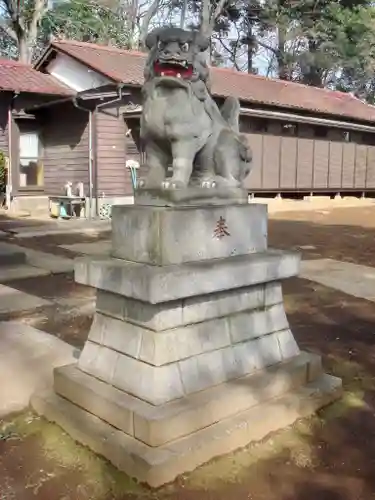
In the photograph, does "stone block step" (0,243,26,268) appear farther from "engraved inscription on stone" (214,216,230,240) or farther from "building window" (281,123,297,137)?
"building window" (281,123,297,137)

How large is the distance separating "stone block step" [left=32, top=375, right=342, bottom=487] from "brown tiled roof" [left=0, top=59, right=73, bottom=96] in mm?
13981

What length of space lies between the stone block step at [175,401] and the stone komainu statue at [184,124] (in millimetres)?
1210

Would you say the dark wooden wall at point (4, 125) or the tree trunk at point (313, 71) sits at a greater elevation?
the tree trunk at point (313, 71)

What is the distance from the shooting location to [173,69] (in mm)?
3162

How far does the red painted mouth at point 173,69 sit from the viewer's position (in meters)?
3.15

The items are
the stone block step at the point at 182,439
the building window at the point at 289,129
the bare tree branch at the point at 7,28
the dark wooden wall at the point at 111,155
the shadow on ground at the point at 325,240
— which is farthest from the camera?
the bare tree branch at the point at 7,28

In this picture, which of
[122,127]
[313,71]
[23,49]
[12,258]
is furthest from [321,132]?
[12,258]

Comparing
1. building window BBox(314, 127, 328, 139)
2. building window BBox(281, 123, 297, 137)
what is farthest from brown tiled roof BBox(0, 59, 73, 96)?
building window BBox(314, 127, 328, 139)

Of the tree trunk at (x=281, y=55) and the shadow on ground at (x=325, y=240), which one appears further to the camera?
the tree trunk at (x=281, y=55)

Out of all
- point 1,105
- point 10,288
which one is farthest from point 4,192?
point 10,288

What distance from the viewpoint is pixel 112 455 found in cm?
287

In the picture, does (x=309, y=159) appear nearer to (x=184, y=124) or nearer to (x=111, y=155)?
(x=111, y=155)

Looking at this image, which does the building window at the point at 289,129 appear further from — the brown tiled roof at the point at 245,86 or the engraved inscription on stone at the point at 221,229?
the engraved inscription on stone at the point at 221,229

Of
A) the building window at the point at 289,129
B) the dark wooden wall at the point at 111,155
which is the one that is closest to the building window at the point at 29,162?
the dark wooden wall at the point at 111,155
